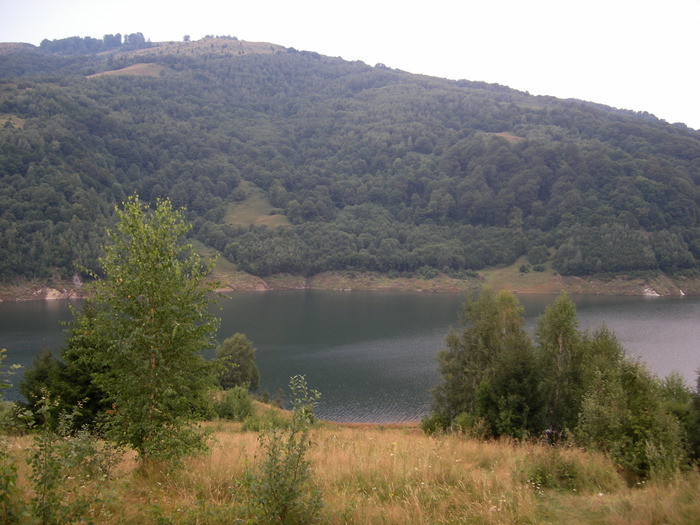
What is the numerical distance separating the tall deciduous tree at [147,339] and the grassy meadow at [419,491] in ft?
2.09

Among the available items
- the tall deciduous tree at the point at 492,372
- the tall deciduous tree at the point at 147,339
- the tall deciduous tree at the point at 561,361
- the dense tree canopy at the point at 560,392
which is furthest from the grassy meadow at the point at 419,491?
the tall deciduous tree at the point at 561,361

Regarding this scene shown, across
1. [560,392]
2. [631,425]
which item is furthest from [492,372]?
[631,425]

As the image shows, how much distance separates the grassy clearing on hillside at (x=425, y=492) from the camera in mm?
5273

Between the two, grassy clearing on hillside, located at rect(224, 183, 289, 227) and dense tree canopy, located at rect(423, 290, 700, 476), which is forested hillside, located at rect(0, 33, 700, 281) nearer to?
grassy clearing on hillside, located at rect(224, 183, 289, 227)

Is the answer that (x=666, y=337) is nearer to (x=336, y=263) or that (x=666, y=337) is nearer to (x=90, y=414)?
(x=90, y=414)

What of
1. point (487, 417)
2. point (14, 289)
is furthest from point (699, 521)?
point (14, 289)

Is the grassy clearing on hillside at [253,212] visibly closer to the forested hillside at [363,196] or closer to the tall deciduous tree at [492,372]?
the forested hillside at [363,196]

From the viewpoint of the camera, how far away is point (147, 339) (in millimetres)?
6992

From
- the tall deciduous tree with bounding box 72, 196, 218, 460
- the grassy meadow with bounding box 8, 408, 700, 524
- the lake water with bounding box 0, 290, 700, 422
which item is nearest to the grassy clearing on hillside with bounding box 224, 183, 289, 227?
the lake water with bounding box 0, 290, 700, 422

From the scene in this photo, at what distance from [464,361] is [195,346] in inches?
985

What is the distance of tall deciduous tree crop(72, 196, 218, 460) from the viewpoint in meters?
7.09

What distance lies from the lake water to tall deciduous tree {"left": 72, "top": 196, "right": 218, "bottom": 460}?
2686cm

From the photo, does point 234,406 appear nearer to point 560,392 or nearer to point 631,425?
point 560,392

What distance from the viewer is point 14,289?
290 feet
